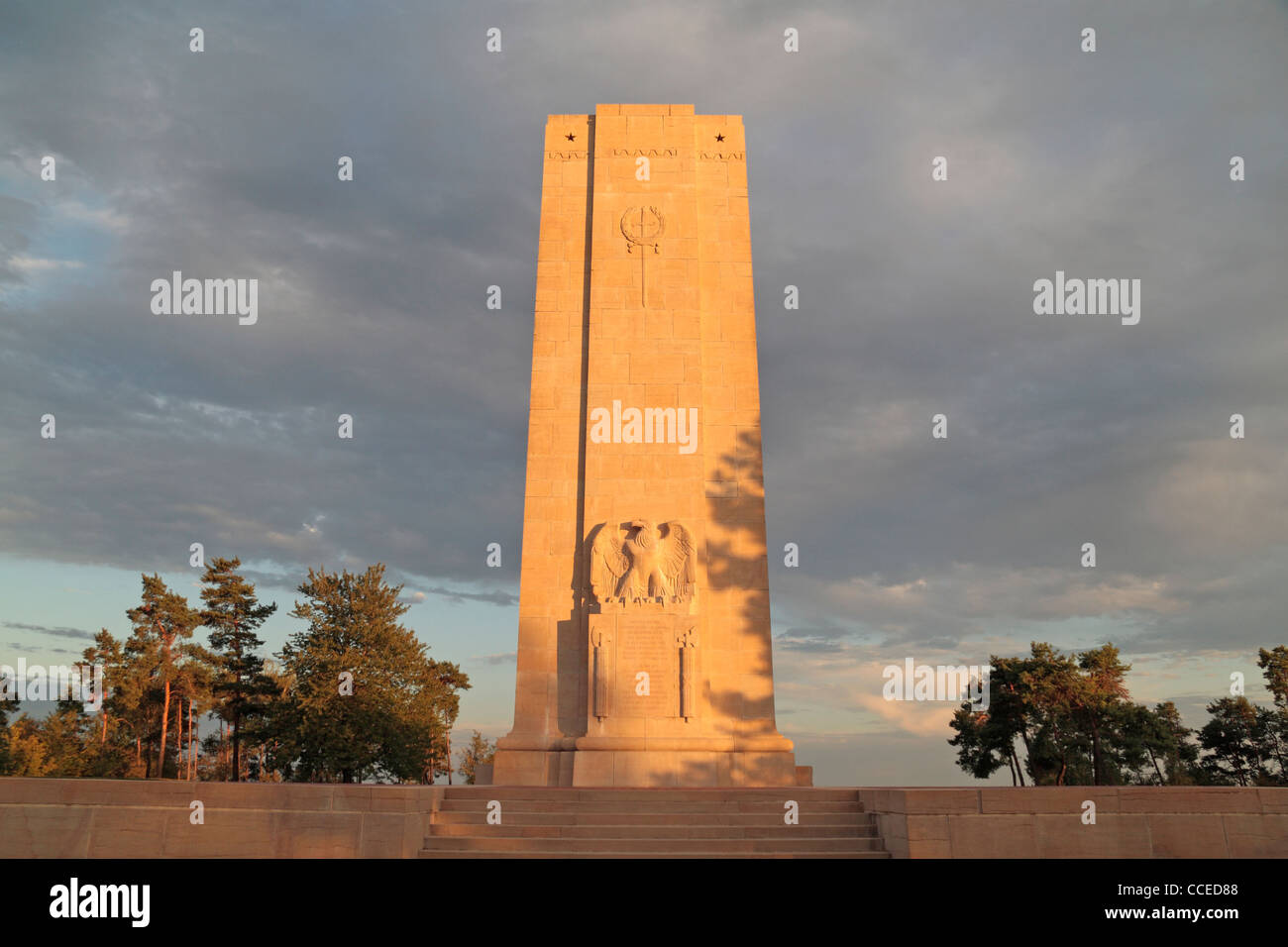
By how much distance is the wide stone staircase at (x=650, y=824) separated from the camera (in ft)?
49.4

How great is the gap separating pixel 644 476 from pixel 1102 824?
47.8ft

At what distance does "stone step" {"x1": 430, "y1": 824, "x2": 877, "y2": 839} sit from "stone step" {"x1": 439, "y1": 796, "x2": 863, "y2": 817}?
0.71 meters

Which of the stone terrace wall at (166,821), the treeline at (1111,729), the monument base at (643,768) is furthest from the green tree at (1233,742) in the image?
the stone terrace wall at (166,821)

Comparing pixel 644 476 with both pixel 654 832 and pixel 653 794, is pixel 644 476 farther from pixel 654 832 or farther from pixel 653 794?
pixel 654 832

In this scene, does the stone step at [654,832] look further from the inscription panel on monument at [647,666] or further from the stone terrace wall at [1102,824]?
the inscription panel on monument at [647,666]

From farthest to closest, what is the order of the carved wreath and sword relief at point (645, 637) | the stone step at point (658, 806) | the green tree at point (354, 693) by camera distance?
the green tree at point (354, 693) → the carved wreath and sword relief at point (645, 637) → the stone step at point (658, 806)

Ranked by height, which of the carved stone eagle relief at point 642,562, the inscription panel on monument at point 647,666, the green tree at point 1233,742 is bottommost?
the green tree at point 1233,742

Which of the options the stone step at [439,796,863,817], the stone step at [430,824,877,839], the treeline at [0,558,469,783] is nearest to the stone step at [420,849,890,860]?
the stone step at [430,824,877,839]

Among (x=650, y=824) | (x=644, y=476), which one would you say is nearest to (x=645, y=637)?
(x=644, y=476)

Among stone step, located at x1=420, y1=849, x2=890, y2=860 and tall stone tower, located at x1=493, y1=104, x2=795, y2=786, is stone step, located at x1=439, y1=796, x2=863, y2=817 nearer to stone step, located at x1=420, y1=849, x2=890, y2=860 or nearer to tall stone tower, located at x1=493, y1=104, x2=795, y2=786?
stone step, located at x1=420, y1=849, x2=890, y2=860

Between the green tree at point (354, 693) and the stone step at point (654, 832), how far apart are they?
25410 mm
